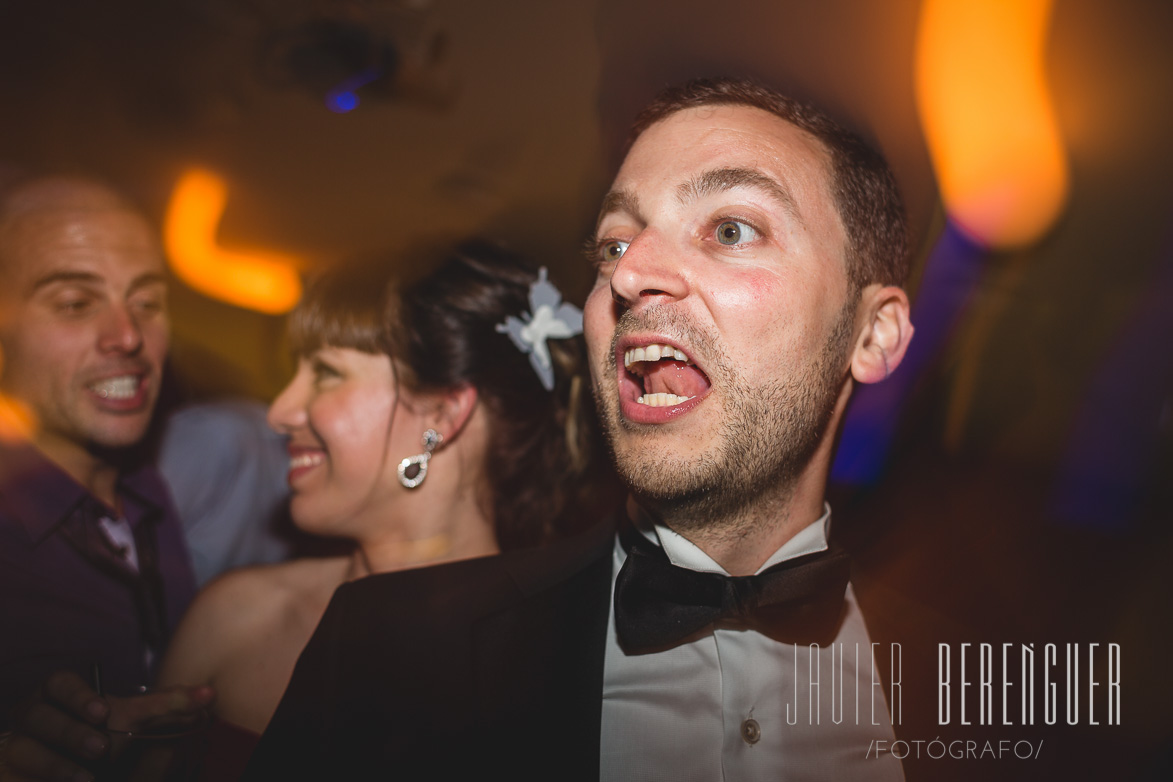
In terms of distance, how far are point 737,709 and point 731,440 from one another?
59 cm

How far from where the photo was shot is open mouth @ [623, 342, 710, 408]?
1.19 metres

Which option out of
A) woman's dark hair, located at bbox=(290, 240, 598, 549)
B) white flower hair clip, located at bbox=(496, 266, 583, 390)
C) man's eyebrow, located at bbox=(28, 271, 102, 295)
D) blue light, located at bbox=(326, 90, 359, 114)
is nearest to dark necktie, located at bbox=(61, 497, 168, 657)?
man's eyebrow, located at bbox=(28, 271, 102, 295)

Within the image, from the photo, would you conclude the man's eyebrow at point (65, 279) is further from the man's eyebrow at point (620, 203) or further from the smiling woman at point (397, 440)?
the man's eyebrow at point (620, 203)

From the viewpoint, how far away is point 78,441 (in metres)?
1.71

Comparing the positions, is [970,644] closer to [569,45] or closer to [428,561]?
[428,561]

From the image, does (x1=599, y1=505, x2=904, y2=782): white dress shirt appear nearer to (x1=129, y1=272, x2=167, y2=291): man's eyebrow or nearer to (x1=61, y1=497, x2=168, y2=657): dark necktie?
(x1=61, y1=497, x2=168, y2=657): dark necktie

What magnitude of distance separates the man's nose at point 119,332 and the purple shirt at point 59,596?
0.36m

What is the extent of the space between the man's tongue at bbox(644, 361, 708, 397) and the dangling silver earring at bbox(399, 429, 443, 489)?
78 cm

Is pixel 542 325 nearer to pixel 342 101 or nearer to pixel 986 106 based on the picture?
pixel 986 106

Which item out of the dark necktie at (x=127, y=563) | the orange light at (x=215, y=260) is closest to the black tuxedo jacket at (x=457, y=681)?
the dark necktie at (x=127, y=563)

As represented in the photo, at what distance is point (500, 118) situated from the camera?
2.81 m

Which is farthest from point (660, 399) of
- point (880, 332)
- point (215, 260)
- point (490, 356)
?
point (215, 260)

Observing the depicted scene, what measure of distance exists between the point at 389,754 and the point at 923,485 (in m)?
1.66

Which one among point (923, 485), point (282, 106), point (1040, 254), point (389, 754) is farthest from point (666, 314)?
point (282, 106)
